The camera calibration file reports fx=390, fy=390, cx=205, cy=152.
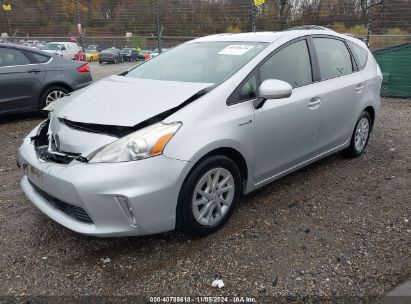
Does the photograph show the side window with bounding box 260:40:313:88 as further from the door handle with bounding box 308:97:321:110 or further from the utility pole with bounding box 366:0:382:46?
the utility pole with bounding box 366:0:382:46

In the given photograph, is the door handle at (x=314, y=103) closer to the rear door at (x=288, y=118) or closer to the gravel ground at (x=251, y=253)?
the rear door at (x=288, y=118)

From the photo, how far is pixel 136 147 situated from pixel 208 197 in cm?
72

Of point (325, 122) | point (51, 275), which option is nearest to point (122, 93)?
point (51, 275)

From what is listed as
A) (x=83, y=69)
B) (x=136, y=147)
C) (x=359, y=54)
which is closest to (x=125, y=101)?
(x=136, y=147)

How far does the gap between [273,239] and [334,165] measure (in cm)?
202

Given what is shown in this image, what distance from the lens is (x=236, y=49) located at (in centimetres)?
360

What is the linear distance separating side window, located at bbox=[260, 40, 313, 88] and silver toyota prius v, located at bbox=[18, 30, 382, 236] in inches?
0.5

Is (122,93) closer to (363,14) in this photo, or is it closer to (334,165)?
(334,165)

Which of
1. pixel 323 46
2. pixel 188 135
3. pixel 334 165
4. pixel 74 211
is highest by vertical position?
pixel 323 46

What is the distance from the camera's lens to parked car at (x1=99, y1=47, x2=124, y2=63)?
1259 inches

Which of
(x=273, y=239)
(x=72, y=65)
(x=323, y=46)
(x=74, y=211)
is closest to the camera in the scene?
(x=74, y=211)

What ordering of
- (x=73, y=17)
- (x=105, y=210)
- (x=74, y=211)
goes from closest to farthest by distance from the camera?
(x=105, y=210) → (x=74, y=211) → (x=73, y=17)

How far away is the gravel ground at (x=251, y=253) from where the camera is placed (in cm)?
254

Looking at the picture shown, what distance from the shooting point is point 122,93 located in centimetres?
324
